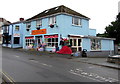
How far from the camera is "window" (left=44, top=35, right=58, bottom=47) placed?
2253cm

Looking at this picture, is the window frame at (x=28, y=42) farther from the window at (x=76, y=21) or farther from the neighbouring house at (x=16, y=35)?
the window at (x=76, y=21)

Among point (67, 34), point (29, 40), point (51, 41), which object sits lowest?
point (51, 41)

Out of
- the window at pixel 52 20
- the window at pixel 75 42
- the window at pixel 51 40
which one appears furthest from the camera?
the window at pixel 52 20

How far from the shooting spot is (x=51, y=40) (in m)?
23.4

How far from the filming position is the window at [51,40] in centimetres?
2253

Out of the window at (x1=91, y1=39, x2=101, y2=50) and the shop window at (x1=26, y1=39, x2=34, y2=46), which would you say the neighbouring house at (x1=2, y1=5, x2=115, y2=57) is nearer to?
the window at (x1=91, y1=39, x2=101, y2=50)

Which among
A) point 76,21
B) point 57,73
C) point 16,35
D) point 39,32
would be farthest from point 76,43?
point 16,35

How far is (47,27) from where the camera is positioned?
79.7 feet

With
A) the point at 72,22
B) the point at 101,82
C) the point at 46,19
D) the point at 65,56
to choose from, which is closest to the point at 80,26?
the point at 72,22

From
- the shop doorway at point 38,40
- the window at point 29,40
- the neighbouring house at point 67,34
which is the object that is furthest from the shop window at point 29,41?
the shop doorway at point 38,40

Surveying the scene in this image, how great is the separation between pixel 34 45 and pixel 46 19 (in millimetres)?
5772

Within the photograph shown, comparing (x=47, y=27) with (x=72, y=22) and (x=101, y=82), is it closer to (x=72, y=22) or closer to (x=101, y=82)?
(x=72, y=22)

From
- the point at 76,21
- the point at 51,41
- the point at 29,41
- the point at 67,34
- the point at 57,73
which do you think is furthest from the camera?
the point at 29,41

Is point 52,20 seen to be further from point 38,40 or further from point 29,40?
point 29,40
